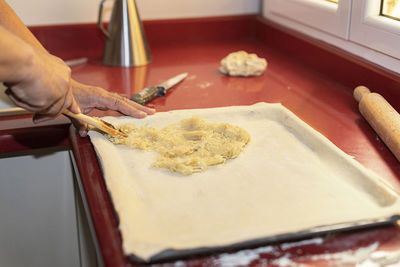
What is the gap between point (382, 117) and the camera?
3.02 ft

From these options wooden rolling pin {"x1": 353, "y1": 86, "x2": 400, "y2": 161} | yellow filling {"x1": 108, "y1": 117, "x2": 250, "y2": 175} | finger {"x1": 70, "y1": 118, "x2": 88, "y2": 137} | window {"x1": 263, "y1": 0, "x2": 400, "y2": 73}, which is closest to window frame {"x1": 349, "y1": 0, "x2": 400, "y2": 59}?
window {"x1": 263, "y1": 0, "x2": 400, "y2": 73}

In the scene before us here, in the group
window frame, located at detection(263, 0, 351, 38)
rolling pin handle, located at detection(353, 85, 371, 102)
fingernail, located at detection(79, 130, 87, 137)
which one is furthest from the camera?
window frame, located at detection(263, 0, 351, 38)

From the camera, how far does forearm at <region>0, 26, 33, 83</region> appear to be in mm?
652

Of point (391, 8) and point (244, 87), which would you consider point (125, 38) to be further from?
point (391, 8)

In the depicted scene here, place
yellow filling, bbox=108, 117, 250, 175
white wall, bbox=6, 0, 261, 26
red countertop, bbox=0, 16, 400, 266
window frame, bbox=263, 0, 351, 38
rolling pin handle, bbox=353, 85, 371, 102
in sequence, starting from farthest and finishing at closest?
white wall, bbox=6, 0, 261, 26, window frame, bbox=263, 0, 351, 38, rolling pin handle, bbox=353, 85, 371, 102, yellow filling, bbox=108, 117, 250, 175, red countertop, bbox=0, 16, 400, 266

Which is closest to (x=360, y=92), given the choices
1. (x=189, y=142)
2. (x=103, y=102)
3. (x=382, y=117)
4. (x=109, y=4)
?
(x=382, y=117)

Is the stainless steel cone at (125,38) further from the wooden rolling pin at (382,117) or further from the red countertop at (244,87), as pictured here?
the wooden rolling pin at (382,117)

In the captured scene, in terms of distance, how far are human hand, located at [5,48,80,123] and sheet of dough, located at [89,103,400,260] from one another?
118mm

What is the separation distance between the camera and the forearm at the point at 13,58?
65 centimetres

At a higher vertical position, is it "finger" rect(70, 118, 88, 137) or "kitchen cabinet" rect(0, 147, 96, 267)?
"finger" rect(70, 118, 88, 137)

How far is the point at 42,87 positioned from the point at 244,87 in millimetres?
648

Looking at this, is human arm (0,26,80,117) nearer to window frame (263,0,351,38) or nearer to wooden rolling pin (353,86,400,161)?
wooden rolling pin (353,86,400,161)

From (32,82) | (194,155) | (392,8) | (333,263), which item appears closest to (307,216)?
(333,263)

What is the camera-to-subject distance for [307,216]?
2.14 feet
